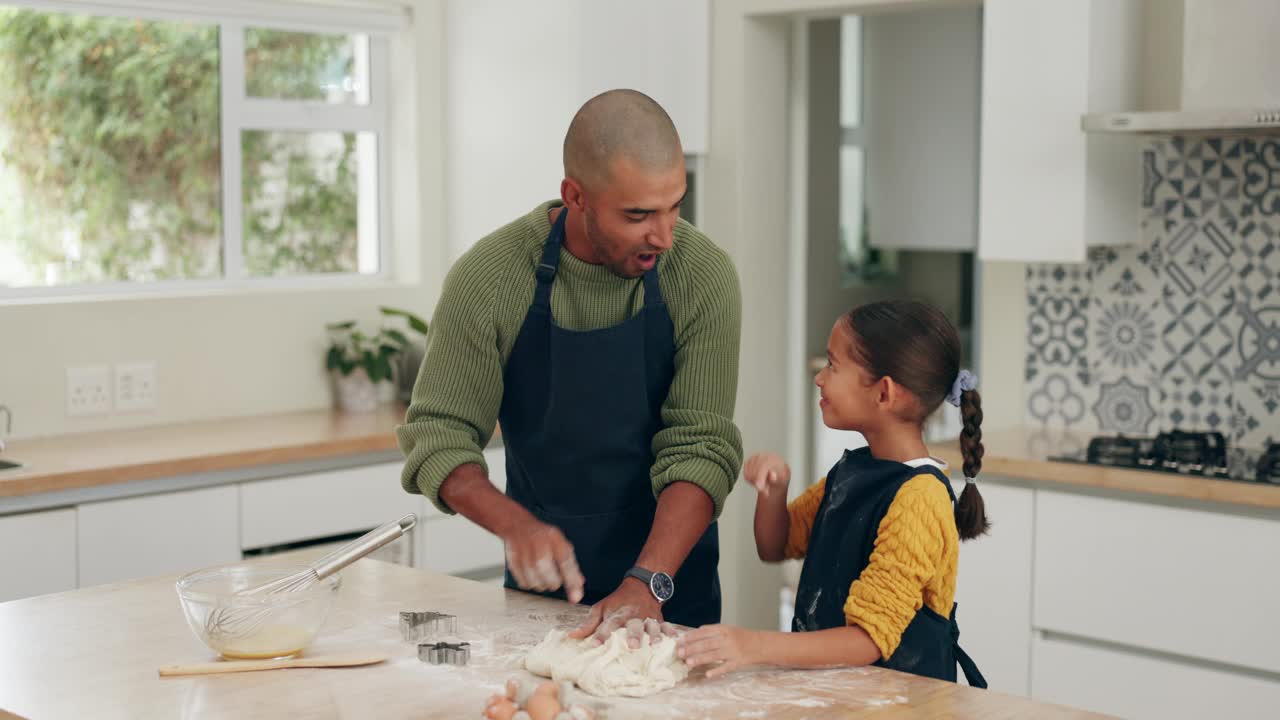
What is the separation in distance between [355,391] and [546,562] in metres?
2.36

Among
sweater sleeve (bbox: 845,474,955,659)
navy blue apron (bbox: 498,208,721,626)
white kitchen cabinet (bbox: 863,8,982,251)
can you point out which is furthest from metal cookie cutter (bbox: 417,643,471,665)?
white kitchen cabinet (bbox: 863,8,982,251)

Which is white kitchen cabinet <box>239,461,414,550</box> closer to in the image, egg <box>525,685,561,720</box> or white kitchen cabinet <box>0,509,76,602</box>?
white kitchen cabinet <box>0,509,76,602</box>

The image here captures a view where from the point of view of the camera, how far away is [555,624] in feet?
6.45

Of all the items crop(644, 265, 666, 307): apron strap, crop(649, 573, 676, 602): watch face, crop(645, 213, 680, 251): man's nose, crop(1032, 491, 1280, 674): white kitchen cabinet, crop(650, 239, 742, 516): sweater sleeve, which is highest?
crop(645, 213, 680, 251): man's nose

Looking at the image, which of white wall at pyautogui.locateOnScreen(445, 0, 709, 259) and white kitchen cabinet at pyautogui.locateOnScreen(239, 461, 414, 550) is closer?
white kitchen cabinet at pyautogui.locateOnScreen(239, 461, 414, 550)

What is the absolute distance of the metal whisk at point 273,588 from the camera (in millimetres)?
1775

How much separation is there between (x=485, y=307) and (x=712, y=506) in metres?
0.45

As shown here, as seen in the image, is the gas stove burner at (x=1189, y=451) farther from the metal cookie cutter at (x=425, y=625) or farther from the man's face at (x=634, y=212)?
the metal cookie cutter at (x=425, y=625)

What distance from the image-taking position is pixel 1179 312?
3557 mm

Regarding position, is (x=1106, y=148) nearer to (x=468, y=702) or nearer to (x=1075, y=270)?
(x=1075, y=270)

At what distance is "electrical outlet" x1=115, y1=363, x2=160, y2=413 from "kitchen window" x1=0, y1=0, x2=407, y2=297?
0.86ft

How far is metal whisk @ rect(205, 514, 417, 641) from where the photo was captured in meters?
1.78

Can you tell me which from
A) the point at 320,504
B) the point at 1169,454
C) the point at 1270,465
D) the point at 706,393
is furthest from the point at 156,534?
the point at 1270,465

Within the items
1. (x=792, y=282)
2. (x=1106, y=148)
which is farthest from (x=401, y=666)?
(x=792, y=282)
